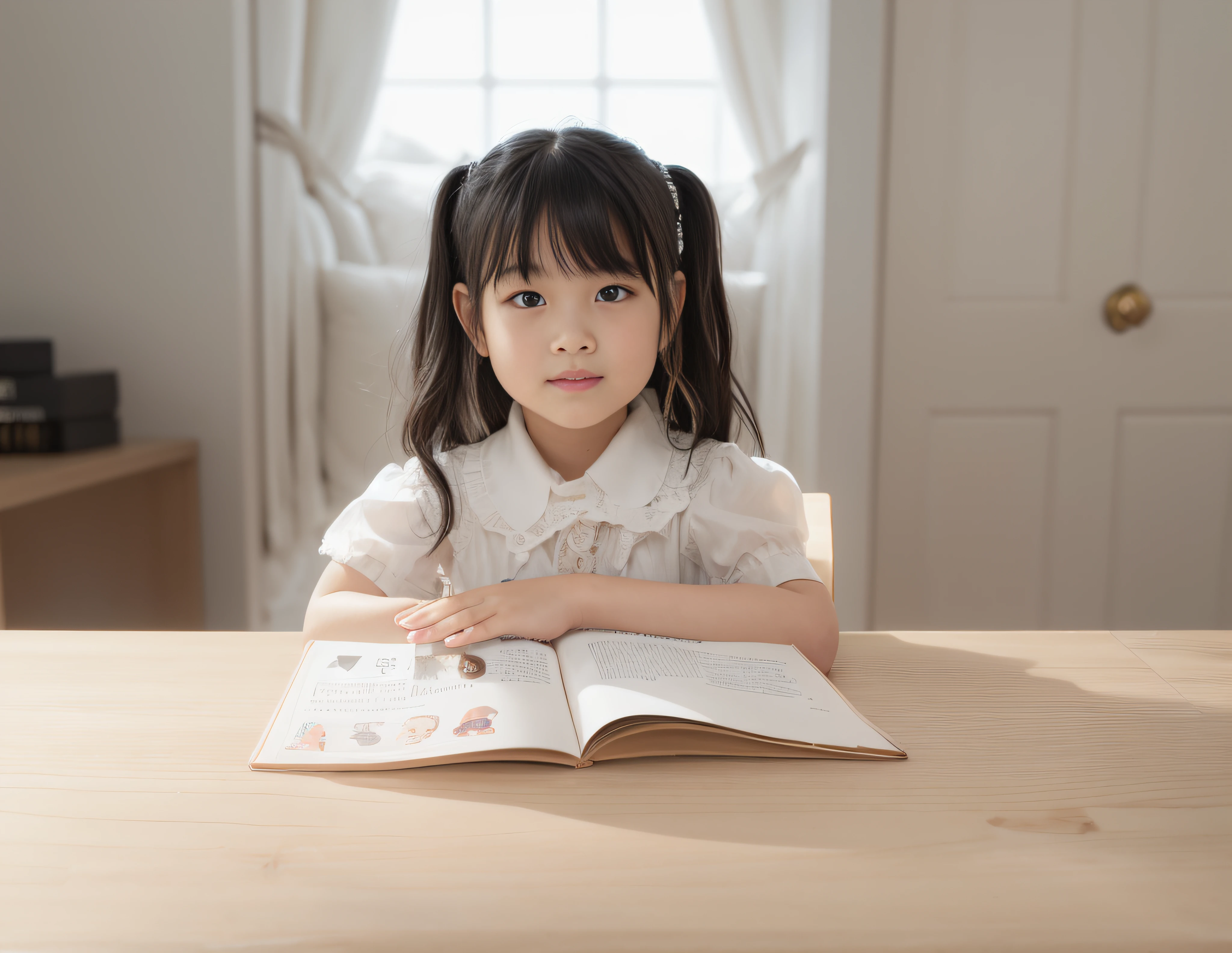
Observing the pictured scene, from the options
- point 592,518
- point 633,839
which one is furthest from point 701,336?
point 633,839

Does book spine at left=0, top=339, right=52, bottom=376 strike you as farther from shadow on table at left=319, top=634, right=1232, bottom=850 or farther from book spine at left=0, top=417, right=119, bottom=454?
shadow on table at left=319, top=634, right=1232, bottom=850

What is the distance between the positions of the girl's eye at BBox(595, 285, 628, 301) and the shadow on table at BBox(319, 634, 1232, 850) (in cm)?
45

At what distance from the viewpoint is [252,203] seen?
1.97 m

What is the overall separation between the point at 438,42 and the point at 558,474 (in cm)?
176

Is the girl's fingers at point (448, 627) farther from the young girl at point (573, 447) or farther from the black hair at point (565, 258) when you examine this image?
the black hair at point (565, 258)

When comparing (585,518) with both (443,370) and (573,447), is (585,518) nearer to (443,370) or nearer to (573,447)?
(573,447)

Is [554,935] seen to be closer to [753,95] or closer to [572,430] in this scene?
[572,430]

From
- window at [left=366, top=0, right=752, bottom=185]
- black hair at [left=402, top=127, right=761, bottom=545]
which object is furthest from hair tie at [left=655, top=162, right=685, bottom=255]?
window at [left=366, top=0, right=752, bottom=185]

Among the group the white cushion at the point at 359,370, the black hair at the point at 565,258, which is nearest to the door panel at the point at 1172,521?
the black hair at the point at 565,258

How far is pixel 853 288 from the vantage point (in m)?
2.04

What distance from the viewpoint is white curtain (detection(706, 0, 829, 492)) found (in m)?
2.07

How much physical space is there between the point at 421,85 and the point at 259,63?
0.49 metres

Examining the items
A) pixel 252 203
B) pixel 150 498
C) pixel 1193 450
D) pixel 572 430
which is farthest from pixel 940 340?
pixel 150 498

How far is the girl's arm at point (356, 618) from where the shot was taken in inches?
34.2
